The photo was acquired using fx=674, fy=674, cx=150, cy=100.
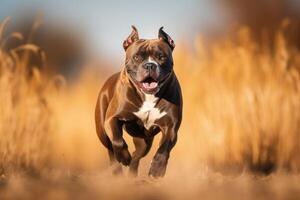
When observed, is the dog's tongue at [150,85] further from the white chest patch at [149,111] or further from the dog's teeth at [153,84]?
the white chest patch at [149,111]

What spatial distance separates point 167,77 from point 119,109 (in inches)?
25.2

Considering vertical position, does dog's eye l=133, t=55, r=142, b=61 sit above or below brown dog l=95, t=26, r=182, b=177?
above

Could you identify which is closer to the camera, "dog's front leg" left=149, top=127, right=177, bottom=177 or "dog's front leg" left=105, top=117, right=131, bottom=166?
"dog's front leg" left=149, top=127, right=177, bottom=177

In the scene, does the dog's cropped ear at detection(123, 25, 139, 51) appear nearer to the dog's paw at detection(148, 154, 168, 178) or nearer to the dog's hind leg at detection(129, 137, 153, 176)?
the dog's paw at detection(148, 154, 168, 178)

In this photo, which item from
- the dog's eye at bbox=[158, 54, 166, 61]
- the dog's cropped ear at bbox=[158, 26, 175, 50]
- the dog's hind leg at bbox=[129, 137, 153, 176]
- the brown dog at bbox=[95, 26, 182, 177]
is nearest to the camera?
the brown dog at bbox=[95, 26, 182, 177]

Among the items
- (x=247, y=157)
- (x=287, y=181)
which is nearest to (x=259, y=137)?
(x=247, y=157)

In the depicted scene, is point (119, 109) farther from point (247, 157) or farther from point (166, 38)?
point (247, 157)

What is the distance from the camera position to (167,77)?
7.18m

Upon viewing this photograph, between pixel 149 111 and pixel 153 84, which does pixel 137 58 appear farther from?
pixel 149 111

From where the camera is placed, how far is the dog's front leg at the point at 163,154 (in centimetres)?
691

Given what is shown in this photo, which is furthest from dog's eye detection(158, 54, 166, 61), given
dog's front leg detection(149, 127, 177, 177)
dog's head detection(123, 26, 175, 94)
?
dog's front leg detection(149, 127, 177, 177)

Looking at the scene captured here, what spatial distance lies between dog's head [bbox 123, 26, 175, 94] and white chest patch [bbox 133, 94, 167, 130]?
15 cm

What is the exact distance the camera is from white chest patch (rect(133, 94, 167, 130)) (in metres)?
7.21

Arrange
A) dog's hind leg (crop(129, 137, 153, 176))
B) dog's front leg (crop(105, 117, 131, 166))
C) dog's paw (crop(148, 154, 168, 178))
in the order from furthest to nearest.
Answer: dog's hind leg (crop(129, 137, 153, 176)) → dog's front leg (crop(105, 117, 131, 166)) → dog's paw (crop(148, 154, 168, 178))
